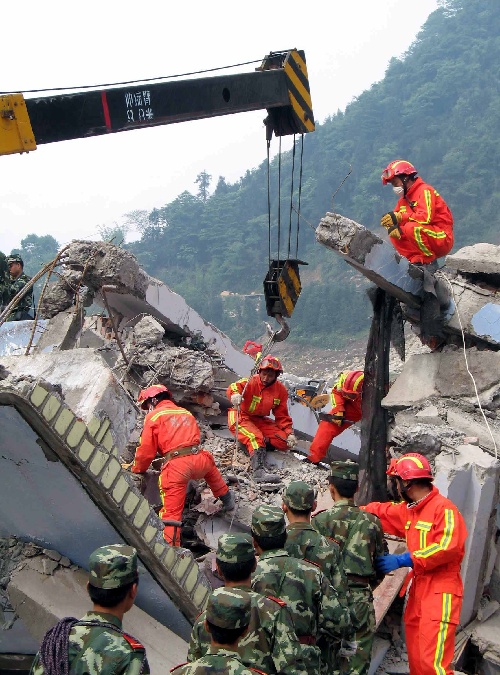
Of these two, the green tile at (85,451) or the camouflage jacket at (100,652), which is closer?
the camouflage jacket at (100,652)

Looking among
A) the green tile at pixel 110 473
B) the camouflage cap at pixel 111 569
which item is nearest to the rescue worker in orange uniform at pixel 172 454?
the green tile at pixel 110 473

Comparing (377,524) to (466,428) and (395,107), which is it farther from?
(395,107)

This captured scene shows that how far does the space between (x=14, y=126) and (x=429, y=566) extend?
3682 millimetres

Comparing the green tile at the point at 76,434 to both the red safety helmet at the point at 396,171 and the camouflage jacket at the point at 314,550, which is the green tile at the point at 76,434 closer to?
the camouflage jacket at the point at 314,550

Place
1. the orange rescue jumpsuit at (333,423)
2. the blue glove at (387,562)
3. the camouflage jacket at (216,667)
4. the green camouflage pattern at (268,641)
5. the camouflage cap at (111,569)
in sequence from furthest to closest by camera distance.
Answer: the orange rescue jumpsuit at (333,423), the blue glove at (387,562), the green camouflage pattern at (268,641), the camouflage cap at (111,569), the camouflage jacket at (216,667)

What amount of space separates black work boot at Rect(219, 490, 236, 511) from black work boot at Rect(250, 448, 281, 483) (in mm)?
676

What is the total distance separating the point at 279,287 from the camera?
6.10 metres

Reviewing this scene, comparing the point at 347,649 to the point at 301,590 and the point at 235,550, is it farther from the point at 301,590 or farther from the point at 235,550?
the point at 235,550

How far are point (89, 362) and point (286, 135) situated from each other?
2.84 meters

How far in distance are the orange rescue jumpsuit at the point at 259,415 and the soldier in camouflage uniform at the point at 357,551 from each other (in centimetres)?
281

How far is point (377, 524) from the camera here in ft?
13.3

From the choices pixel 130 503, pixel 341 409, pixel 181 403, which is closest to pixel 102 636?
pixel 130 503

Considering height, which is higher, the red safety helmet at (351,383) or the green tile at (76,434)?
the green tile at (76,434)

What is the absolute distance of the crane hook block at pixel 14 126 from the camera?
4203mm
